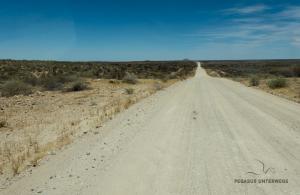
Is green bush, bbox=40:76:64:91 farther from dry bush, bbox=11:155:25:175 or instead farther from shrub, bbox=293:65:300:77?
shrub, bbox=293:65:300:77

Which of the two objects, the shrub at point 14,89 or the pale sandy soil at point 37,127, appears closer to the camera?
the pale sandy soil at point 37,127

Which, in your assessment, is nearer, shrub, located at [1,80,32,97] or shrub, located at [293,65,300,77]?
shrub, located at [1,80,32,97]

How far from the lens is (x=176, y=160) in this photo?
7.31 meters

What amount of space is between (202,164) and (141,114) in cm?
757

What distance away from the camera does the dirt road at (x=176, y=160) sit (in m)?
5.79

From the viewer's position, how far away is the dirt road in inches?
228

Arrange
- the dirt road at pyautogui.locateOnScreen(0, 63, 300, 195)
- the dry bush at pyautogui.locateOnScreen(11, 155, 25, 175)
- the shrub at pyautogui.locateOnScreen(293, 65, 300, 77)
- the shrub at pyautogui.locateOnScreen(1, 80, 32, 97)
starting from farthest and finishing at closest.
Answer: the shrub at pyautogui.locateOnScreen(293, 65, 300, 77)
the shrub at pyautogui.locateOnScreen(1, 80, 32, 97)
the dry bush at pyautogui.locateOnScreen(11, 155, 25, 175)
the dirt road at pyautogui.locateOnScreen(0, 63, 300, 195)

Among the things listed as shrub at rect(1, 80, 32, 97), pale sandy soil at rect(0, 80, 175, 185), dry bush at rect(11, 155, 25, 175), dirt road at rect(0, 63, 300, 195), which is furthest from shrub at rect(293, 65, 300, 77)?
dry bush at rect(11, 155, 25, 175)

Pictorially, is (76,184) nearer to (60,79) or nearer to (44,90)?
(44,90)

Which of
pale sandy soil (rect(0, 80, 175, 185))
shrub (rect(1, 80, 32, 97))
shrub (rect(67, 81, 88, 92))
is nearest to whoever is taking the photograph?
pale sandy soil (rect(0, 80, 175, 185))

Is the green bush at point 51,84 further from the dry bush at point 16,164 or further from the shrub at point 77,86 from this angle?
the dry bush at point 16,164

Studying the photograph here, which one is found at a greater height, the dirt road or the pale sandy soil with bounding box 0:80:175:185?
the dirt road

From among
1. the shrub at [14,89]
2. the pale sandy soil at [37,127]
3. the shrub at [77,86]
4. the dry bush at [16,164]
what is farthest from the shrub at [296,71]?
the dry bush at [16,164]

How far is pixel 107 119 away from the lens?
13.5 meters
